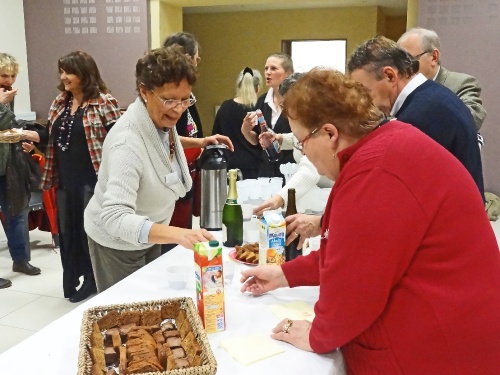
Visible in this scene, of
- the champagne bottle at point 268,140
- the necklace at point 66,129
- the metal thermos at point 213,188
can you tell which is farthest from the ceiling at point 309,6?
the metal thermos at point 213,188

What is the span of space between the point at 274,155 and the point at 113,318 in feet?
6.35

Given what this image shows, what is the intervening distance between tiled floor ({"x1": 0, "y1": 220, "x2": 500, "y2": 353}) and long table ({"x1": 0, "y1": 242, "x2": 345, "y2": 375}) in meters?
1.64

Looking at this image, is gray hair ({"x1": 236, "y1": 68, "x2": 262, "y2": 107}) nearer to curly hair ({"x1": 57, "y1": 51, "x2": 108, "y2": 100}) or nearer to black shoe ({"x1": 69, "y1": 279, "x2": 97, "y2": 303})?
curly hair ({"x1": 57, "y1": 51, "x2": 108, "y2": 100})

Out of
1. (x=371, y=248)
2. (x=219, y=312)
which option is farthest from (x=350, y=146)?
(x=219, y=312)

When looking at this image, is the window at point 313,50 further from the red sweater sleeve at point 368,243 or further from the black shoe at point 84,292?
the red sweater sleeve at point 368,243

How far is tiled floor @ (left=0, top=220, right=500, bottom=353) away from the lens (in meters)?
3.00

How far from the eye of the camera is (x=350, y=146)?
108cm

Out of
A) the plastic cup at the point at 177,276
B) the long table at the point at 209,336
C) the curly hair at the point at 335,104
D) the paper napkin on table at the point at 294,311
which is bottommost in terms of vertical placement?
the long table at the point at 209,336

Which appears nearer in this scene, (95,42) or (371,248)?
(371,248)

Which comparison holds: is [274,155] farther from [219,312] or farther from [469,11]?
[469,11]

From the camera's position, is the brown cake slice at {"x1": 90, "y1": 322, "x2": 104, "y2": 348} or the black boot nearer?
the brown cake slice at {"x1": 90, "y1": 322, "x2": 104, "y2": 348}

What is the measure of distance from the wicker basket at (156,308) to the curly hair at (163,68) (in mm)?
752

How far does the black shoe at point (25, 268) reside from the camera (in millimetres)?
3797

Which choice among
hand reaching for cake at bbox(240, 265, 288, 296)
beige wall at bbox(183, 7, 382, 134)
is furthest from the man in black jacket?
beige wall at bbox(183, 7, 382, 134)
